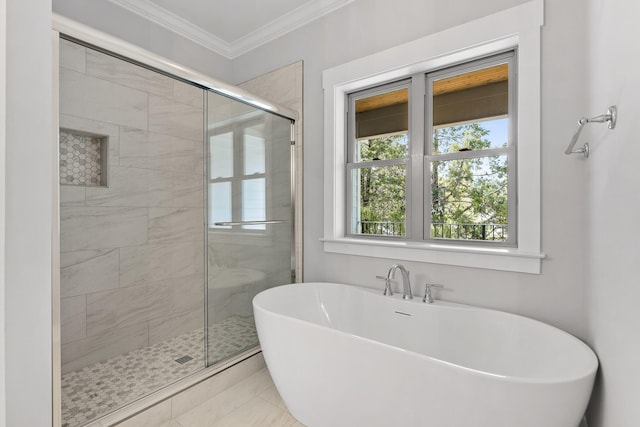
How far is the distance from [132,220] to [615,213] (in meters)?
2.82

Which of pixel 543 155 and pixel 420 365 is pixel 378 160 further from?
pixel 420 365

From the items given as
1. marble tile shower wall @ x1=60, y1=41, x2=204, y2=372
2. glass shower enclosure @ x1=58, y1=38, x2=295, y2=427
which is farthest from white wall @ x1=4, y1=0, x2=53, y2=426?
marble tile shower wall @ x1=60, y1=41, x2=204, y2=372

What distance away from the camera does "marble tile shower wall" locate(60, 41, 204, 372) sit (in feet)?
7.12

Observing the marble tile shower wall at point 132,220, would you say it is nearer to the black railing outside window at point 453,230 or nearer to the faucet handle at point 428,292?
the black railing outside window at point 453,230

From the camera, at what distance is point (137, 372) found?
2146mm

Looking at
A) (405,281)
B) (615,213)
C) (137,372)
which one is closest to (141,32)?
(137,372)

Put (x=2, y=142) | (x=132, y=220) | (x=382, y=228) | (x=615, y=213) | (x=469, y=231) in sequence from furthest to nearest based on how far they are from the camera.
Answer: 1. (x=132, y=220)
2. (x=382, y=228)
3. (x=469, y=231)
4. (x=615, y=213)
5. (x=2, y=142)

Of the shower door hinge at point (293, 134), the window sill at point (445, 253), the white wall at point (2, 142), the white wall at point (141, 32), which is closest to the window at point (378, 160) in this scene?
the window sill at point (445, 253)

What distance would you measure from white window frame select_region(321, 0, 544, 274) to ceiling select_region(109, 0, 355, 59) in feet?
1.88

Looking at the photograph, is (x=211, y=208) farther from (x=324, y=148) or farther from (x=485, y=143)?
(x=485, y=143)

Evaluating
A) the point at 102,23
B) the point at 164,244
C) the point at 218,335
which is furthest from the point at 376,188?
the point at 102,23

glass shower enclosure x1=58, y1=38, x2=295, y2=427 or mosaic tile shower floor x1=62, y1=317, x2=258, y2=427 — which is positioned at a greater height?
glass shower enclosure x1=58, y1=38, x2=295, y2=427

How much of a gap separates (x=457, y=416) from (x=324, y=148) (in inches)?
74.1

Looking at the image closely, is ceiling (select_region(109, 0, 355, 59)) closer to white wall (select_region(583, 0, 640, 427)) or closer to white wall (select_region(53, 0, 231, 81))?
white wall (select_region(53, 0, 231, 81))
